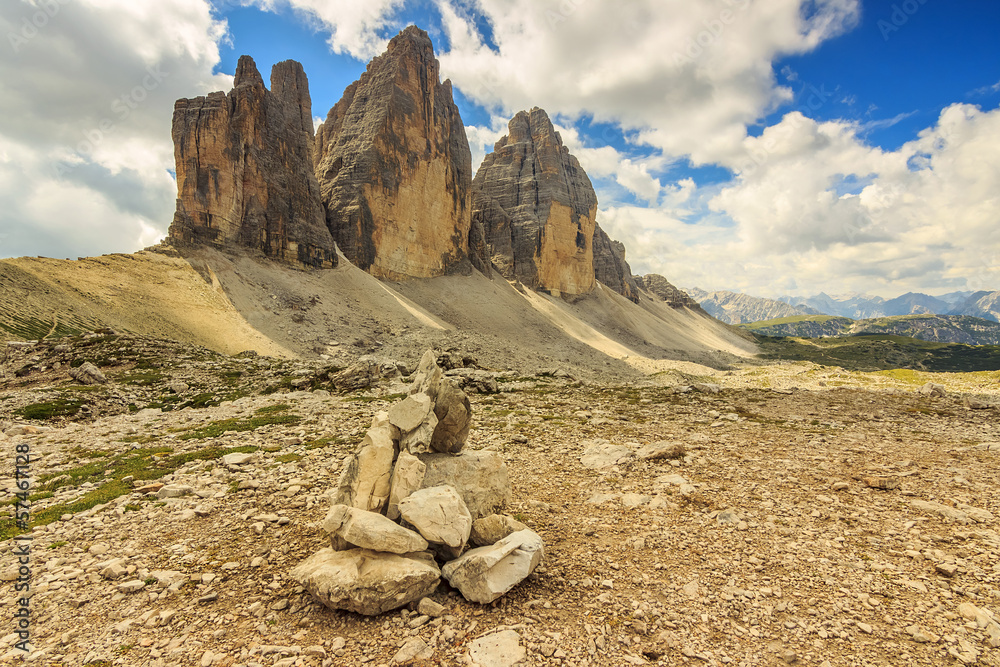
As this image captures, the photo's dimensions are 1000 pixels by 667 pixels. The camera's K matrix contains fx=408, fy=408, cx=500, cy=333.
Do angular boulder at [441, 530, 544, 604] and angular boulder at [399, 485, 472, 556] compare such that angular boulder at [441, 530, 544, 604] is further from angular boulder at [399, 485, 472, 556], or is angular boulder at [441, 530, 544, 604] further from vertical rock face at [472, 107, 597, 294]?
vertical rock face at [472, 107, 597, 294]

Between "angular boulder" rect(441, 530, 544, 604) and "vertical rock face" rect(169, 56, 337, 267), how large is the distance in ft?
203

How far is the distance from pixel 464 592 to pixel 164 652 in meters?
3.88

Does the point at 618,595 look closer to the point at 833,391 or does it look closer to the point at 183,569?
the point at 183,569

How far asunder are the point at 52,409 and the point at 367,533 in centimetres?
2092

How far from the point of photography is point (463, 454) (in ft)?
29.5

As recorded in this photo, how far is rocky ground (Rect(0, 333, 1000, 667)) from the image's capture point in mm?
5539

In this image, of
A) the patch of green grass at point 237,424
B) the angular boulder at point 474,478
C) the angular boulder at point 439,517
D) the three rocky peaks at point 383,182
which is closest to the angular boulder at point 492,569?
the angular boulder at point 439,517

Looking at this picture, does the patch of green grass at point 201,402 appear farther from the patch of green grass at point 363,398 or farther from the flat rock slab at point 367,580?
the flat rock slab at point 367,580

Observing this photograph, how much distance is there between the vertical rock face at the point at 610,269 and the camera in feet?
473

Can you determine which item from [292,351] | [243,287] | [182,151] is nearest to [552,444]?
[292,351]

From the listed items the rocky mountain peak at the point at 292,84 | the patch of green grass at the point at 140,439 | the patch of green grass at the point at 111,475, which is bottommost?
the patch of green grass at the point at 140,439

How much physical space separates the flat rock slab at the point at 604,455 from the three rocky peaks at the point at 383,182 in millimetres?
58902

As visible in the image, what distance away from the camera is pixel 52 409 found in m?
17.9

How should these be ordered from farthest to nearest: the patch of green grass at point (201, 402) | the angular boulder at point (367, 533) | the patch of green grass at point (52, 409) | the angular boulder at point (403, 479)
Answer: the patch of green grass at point (201, 402) → the patch of green grass at point (52, 409) → the angular boulder at point (403, 479) → the angular boulder at point (367, 533)
